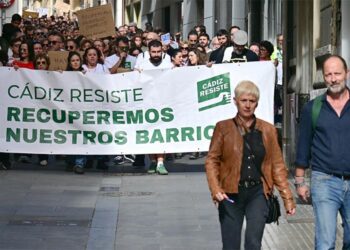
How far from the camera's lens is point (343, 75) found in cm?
744

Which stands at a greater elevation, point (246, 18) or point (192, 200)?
point (246, 18)

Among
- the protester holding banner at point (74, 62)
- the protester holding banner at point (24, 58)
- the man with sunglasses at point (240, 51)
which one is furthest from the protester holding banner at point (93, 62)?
the man with sunglasses at point (240, 51)

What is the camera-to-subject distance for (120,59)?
17.7m

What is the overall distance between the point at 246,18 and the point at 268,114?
13.2 meters

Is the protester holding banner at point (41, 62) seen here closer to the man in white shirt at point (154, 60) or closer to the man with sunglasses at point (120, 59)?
the man with sunglasses at point (120, 59)

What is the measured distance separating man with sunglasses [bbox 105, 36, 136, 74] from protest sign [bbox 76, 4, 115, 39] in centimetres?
30

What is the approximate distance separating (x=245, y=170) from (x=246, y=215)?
348 mm

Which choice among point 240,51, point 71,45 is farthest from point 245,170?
point 71,45

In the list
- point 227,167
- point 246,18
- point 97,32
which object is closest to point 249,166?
point 227,167

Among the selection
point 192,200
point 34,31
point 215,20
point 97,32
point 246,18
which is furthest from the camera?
point 215,20

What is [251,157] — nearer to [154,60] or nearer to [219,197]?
[219,197]

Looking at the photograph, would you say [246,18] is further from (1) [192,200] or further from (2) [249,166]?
(2) [249,166]

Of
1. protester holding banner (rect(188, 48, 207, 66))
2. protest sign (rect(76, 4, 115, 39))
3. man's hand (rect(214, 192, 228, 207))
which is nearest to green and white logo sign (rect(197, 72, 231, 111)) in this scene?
protester holding banner (rect(188, 48, 207, 66))

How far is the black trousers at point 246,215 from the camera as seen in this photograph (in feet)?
24.9
